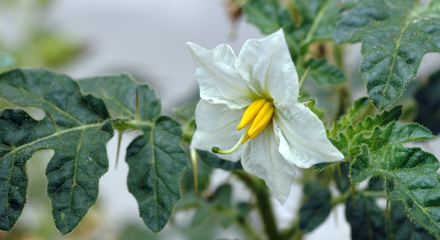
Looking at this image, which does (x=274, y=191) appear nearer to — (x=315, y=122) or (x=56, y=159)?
(x=315, y=122)

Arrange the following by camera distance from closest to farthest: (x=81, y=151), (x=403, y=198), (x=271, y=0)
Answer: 1. (x=403, y=198)
2. (x=81, y=151)
3. (x=271, y=0)

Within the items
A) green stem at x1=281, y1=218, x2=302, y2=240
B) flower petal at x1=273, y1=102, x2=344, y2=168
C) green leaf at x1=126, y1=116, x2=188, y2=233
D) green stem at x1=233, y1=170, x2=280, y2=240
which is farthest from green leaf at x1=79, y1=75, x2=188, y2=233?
green stem at x1=281, y1=218, x2=302, y2=240

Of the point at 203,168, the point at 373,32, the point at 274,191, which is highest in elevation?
Result: the point at 373,32

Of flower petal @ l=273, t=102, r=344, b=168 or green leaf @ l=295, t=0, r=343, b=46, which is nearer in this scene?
flower petal @ l=273, t=102, r=344, b=168

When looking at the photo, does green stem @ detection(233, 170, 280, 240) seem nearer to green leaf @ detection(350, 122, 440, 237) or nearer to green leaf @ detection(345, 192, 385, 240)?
green leaf @ detection(345, 192, 385, 240)

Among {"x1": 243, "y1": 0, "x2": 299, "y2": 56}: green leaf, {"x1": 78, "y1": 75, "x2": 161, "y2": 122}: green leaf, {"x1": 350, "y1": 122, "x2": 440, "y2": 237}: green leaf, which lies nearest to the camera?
{"x1": 350, "y1": 122, "x2": 440, "y2": 237}: green leaf

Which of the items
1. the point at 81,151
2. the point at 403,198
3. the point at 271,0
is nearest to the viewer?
the point at 403,198

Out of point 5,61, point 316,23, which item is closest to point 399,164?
point 316,23

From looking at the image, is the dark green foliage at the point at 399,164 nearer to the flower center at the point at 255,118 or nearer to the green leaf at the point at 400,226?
the flower center at the point at 255,118

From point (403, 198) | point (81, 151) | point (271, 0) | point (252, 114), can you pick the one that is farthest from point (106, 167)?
point (271, 0)
